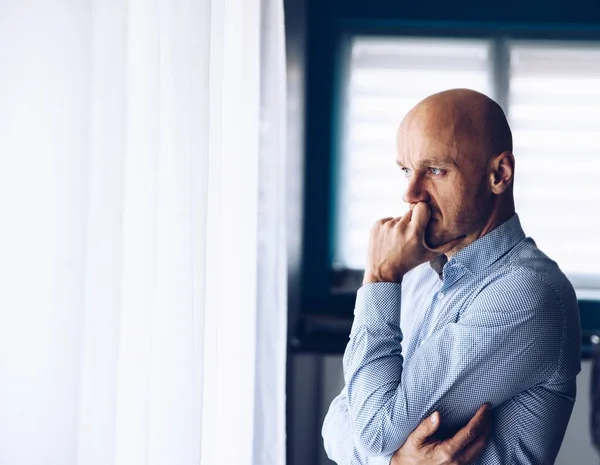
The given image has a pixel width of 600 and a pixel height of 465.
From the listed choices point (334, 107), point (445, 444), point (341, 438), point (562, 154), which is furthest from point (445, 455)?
point (562, 154)

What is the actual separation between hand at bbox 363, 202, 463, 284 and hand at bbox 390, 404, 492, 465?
0.23 m

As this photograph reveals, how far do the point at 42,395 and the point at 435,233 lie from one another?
0.66m

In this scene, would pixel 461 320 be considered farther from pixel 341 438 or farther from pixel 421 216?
pixel 341 438

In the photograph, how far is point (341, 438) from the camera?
1.14 m

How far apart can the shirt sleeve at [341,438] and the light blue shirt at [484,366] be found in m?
0.05

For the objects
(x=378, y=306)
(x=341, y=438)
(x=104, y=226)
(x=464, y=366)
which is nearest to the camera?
(x=104, y=226)

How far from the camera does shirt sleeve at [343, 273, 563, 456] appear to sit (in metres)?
0.92

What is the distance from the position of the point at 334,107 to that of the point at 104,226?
259cm

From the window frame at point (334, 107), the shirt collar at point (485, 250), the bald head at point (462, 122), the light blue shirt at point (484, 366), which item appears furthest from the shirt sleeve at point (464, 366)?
the window frame at point (334, 107)

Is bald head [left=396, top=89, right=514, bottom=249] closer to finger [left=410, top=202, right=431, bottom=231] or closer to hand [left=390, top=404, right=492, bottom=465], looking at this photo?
finger [left=410, top=202, right=431, bottom=231]

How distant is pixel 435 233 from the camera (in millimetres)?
1092

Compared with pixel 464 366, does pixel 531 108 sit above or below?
above

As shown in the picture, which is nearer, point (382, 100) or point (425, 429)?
point (425, 429)

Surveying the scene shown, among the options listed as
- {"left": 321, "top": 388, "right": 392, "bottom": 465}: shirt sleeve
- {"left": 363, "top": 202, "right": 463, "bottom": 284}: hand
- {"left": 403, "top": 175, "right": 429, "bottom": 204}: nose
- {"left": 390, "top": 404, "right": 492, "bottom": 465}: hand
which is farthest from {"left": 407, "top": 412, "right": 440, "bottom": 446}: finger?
{"left": 403, "top": 175, "right": 429, "bottom": 204}: nose
